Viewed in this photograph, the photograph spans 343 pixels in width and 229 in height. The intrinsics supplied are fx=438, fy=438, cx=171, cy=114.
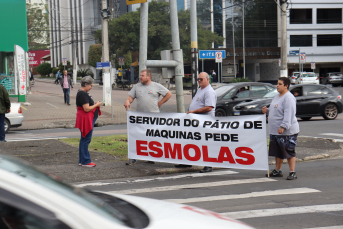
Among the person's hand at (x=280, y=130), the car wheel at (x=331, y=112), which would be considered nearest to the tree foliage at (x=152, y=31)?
the car wheel at (x=331, y=112)

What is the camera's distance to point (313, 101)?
703 inches

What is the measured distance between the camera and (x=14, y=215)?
2.05m

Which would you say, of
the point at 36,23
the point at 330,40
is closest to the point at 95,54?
the point at 330,40

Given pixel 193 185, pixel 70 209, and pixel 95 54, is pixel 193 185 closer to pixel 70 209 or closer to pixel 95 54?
pixel 70 209

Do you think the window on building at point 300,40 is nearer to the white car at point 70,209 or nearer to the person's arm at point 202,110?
the person's arm at point 202,110

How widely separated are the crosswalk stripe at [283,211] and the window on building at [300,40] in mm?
58625

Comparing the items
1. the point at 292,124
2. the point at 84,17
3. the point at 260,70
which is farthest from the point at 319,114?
the point at 84,17

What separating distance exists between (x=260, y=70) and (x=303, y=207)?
212 ft

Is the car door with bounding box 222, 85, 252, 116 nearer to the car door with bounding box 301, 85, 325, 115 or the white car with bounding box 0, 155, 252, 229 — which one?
the car door with bounding box 301, 85, 325, 115

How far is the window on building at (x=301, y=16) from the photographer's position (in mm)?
62000

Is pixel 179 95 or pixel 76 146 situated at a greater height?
pixel 179 95

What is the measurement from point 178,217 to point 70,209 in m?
0.79

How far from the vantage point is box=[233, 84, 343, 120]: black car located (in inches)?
696

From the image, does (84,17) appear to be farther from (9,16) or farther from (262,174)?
(262,174)
